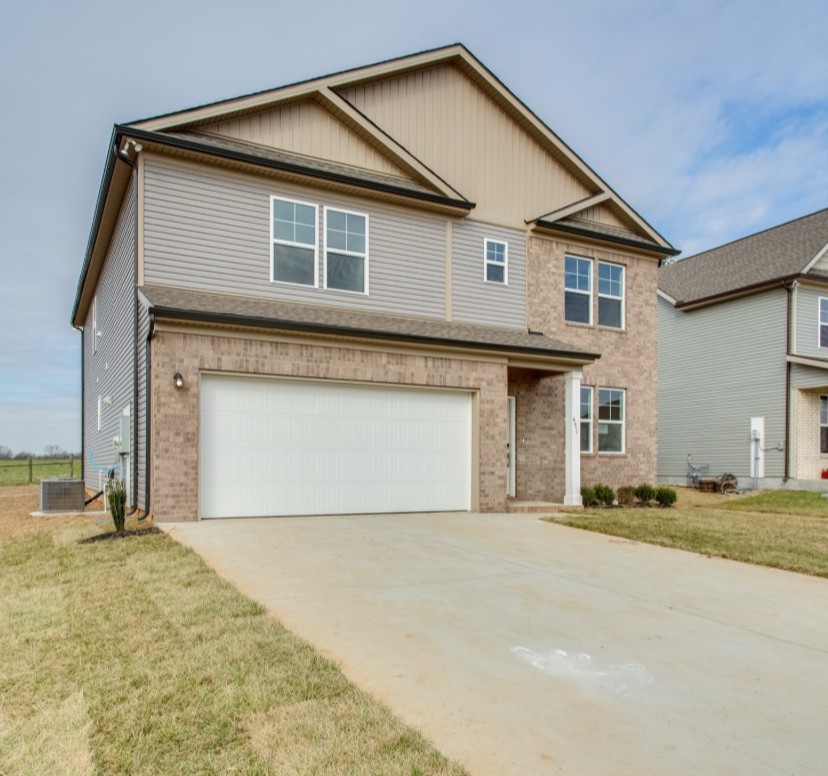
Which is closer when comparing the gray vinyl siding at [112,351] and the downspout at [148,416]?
the downspout at [148,416]

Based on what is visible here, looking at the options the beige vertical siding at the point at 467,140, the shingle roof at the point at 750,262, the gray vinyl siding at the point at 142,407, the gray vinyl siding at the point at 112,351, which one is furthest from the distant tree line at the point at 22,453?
the shingle roof at the point at 750,262

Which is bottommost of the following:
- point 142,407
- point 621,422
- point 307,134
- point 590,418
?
point 621,422

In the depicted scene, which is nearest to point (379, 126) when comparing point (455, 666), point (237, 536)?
point (237, 536)

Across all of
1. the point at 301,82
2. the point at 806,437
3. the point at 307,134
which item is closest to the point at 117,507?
the point at 307,134

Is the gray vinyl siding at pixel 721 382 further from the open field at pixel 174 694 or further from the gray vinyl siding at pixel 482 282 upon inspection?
the open field at pixel 174 694

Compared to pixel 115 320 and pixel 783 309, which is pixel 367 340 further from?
pixel 783 309

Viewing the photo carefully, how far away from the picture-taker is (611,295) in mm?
16547

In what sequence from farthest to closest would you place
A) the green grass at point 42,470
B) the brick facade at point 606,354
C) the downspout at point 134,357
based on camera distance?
the green grass at point 42,470 → the brick facade at point 606,354 → the downspout at point 134,357

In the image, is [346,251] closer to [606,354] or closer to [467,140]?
[467,140]

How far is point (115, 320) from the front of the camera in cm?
1452

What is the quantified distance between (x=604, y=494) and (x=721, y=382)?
31.5 ft

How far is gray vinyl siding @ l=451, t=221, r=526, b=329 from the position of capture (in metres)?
14.2

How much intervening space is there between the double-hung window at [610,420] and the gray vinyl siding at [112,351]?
10.7m

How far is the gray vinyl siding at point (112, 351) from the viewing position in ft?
40.4
